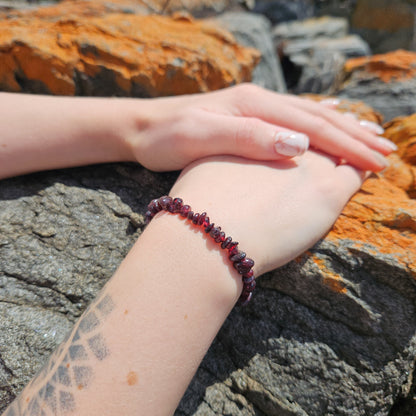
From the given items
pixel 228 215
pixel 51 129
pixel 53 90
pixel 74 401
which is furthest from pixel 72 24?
pixel 74 401

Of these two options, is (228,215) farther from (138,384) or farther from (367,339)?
(367,339)

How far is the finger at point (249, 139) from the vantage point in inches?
43.4

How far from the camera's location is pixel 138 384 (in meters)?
0.78

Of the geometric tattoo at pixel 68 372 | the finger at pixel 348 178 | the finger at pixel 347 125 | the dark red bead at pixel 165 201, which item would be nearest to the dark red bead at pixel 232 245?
the dark red bead at pixel 165 201

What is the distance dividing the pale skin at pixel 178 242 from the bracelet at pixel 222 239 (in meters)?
0.02

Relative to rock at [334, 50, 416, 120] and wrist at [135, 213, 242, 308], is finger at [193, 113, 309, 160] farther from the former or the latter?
rock at [334, 50, 416, 120]

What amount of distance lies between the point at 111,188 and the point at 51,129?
0.32 m

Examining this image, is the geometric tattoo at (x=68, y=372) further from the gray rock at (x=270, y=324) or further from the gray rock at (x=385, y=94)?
the gray rock at (x=385, y=94)

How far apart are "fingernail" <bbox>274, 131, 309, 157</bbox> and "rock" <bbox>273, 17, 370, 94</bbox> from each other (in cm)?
358

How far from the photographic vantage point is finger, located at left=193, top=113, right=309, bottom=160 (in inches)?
43.4

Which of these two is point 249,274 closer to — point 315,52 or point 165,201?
point 165,201

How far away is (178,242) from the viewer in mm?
940

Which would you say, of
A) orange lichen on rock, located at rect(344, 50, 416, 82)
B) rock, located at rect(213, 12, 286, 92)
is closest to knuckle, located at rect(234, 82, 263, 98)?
rock, located at rect(213, 12, 286, 92)

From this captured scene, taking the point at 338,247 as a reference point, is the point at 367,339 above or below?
below
